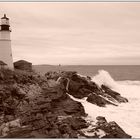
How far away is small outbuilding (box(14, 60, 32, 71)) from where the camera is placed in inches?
308

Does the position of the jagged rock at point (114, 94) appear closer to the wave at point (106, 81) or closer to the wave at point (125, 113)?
the wave at point (125, 113)

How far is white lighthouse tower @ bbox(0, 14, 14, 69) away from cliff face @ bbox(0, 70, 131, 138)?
35cm

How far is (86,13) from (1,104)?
7.91ft

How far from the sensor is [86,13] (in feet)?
20.9

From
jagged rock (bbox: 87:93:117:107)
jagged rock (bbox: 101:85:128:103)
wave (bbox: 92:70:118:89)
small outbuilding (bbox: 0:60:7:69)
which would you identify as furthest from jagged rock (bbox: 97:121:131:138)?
wave (bbox: 92:70:118:89)

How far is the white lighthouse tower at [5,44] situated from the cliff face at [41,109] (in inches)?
13.6

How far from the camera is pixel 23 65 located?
8.07 metres

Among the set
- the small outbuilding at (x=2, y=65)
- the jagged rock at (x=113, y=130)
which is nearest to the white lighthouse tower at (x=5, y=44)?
the small outbuilding at (x=2, y=65)

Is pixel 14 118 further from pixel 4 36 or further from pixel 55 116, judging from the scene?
pixel 4 36

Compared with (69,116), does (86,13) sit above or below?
above

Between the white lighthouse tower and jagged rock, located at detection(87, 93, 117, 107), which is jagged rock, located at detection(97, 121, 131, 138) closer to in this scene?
jagged rock, located at detection(87, 93, 117, 107)

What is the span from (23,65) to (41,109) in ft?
5.66

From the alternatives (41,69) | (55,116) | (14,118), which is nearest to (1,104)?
(14,118)

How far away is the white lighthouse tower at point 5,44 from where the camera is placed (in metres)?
7.02
